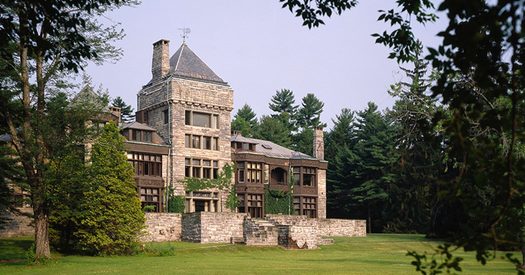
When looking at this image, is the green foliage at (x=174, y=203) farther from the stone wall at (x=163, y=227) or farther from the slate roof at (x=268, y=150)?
the slate roof at (x=268, y=150)

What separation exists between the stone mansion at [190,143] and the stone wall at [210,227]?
400cm

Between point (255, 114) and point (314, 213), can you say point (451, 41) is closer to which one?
point (314, 213)

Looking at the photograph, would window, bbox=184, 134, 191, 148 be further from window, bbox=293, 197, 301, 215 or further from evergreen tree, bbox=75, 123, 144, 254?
evergreen tree, bbox=75, 123, 144, 254

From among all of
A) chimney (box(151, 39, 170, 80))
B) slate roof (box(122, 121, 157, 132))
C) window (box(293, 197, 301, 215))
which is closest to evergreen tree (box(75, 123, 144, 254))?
slate roof (box(122, 121, 157, 132))

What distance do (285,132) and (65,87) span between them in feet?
176

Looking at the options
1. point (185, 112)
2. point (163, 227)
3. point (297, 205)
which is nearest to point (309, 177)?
point (297, 205)

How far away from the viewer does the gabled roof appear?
4453 cm

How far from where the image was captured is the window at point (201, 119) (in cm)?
4400

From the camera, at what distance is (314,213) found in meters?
50.4

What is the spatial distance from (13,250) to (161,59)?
60.9 feet

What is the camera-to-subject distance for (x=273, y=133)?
77.7m

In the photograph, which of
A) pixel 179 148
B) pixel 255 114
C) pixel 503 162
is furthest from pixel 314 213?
pixel 503 162

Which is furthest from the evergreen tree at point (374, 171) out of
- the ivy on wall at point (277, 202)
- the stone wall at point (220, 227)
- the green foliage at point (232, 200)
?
the stone wall at point (220, 227)

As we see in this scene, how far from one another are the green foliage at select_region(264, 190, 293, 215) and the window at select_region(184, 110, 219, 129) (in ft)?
20.8
